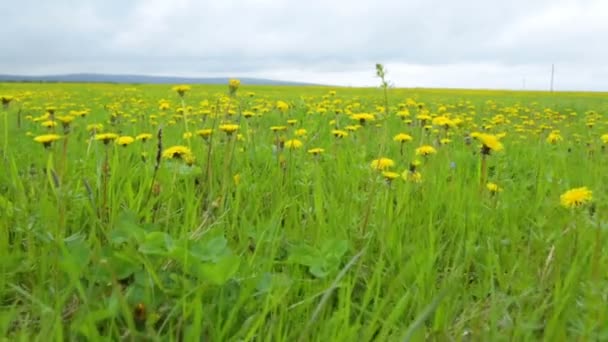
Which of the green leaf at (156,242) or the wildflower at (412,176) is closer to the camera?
the green leaf at (156,242)

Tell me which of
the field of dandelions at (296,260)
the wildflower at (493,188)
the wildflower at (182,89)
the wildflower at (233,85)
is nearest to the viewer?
the field of dandelions at (296,260)

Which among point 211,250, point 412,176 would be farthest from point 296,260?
point 412,176

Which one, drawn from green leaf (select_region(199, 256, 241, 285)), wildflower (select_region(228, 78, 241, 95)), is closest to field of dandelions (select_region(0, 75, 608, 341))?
green leaf (select_region(199, 256, 241, 285))

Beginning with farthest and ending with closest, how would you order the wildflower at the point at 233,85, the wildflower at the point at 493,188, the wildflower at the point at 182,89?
the wildflower at the point at 182,89 < the wildflower at the point at 493,188 < the wildflower at the point at 233,85

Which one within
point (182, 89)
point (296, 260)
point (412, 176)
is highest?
point (182, 89)

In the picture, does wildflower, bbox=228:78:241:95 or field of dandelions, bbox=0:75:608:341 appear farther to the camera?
wildflower, bbox=228:78:241:95

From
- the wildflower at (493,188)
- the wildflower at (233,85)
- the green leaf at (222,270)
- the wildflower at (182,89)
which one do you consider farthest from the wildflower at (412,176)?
the green leaf at (222,270)

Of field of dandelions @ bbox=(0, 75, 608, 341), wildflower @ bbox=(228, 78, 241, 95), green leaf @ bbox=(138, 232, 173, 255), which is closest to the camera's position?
field of dandelions @ bbox=(0, 75, 608, 341)

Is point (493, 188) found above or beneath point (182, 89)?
beneath

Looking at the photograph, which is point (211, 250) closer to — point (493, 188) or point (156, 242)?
point (156, 242)

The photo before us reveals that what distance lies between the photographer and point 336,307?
4.34ft

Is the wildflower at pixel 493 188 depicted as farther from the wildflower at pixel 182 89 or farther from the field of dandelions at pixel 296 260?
the wildflower at pixel 182 89

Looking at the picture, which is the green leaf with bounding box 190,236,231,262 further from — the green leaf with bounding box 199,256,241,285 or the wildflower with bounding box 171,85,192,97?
the wildflower with bounding box 171,85,192,97

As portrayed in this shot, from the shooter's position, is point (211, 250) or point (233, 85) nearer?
point (211, 250)
